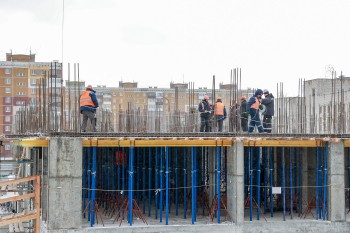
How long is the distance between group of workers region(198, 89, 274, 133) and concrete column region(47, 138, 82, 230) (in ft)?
19.2

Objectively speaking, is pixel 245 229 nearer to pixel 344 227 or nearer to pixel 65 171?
pixel 344 227

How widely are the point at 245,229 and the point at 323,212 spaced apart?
298 centimetres

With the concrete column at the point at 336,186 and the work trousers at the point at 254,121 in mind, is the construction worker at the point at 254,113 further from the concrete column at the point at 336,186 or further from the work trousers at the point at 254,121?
the concrete column at the point at 336,186

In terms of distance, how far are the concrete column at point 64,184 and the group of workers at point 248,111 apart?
585 centimetres

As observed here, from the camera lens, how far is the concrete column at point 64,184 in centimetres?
1623

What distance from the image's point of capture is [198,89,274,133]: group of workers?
19.4 m

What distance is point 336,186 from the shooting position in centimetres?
1841

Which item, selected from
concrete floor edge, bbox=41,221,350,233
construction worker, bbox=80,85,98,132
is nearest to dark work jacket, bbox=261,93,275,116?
concrete floor edge, bbox=41,221,350,233

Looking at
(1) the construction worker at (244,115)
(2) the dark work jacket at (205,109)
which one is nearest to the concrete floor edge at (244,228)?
(1) the construction worker at (244,115)

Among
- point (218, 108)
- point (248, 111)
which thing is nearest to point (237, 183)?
point (248, 111)

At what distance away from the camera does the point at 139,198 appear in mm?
23219

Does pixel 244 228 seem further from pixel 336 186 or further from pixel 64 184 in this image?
pixel 64 184

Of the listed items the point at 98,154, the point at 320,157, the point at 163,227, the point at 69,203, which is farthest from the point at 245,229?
the point at 98,154

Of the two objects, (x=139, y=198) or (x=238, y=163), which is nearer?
(x=238, y=163)
